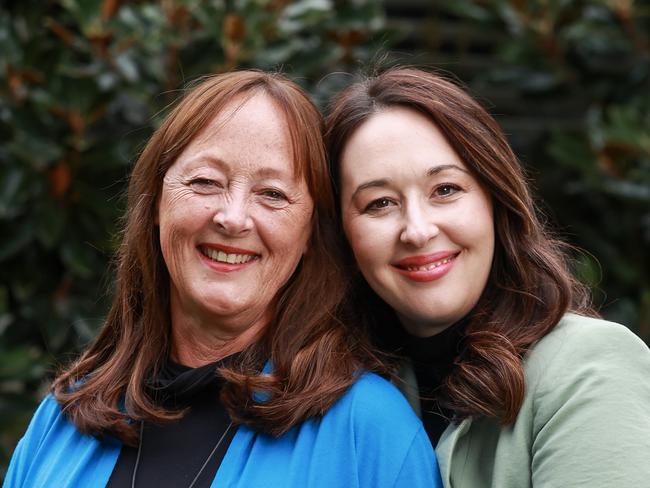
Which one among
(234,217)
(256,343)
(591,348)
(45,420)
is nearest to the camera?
(591,348)

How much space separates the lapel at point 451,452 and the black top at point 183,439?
45 centimetres

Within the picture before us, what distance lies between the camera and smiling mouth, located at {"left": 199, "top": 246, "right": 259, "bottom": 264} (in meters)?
2.09

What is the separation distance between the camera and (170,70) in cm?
376

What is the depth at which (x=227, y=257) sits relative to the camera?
209 centimetres

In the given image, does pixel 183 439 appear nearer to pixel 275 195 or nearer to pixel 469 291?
pixel 275 195

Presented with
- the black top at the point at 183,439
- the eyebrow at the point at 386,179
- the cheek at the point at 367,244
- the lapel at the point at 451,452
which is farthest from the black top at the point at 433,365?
the black top at the point at 183,439

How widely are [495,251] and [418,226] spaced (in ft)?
0.98

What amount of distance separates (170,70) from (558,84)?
6.03 ft

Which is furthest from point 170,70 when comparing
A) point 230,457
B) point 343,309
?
point 230,457

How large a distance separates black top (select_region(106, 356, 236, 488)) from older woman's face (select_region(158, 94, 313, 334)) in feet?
0.56

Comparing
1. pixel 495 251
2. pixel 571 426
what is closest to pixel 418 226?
pixel 495 251

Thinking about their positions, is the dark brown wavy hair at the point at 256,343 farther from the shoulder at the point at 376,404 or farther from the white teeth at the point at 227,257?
the white teeth at the point at 227,257

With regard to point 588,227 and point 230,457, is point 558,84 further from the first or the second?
point 230,457

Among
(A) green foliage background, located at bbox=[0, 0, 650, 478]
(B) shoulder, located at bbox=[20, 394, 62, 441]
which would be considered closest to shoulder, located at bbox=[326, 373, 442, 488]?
(B) shoulder, located at bbox=[20, 394, 62, 441]
